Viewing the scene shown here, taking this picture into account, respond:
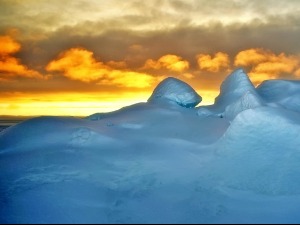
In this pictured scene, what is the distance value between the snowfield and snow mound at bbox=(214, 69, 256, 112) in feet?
8.40

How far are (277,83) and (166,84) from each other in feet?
15.5

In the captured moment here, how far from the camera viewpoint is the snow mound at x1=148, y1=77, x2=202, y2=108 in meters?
13.3

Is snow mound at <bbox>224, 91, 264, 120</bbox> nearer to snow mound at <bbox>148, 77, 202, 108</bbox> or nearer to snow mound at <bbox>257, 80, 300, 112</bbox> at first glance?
snow mound at <bbox>257, 80, 300, 112</bbox>

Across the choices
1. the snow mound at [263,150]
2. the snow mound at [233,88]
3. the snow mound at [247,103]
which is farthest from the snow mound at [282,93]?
the snow mound at [263,150]

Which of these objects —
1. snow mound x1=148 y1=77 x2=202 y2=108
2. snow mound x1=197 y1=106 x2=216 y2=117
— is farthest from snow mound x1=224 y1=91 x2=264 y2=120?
snow mound x1=148 y1=77 x2=202 y2=108

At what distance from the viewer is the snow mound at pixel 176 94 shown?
524 inches

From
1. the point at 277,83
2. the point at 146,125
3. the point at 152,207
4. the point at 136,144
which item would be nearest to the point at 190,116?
the point at 146,125

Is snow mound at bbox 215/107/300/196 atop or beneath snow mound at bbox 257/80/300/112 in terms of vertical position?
beneath

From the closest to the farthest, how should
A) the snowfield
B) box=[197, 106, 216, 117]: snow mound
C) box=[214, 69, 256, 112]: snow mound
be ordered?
the snowfield, box=[197, 106, 216, 117]: snow mound, box=[214, 69, 256, 112]: snow mound

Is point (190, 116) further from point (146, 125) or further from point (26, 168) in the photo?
point (26, 168)

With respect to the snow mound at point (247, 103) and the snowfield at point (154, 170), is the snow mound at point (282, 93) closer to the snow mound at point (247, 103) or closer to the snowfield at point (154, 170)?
the snow mound at point (247, 103)

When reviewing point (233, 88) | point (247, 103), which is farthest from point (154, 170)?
point (233, 88)

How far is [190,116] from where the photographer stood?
36.0 feet

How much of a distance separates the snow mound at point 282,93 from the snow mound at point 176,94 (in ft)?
9.46
